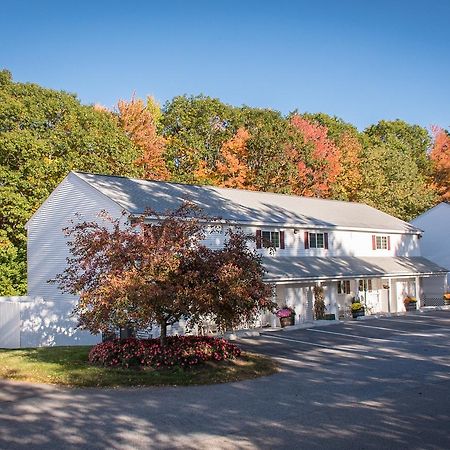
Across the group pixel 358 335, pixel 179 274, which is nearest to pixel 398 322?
pixel 358 335

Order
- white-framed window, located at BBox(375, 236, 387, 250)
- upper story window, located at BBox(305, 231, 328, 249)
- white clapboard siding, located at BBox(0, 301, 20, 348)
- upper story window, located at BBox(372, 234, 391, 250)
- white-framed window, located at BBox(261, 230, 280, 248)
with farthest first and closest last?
white-framed window, located at BBox(375, 236, 387, 250), upper story window, located at BBox(372, 234, 391, 250), upper story window, located at BBox(305, 231, 328, 249), white-framed window, located at BBox(261, 230, 280, 248), white clapboard siding, located at BBox(0, 301, 20, 348)

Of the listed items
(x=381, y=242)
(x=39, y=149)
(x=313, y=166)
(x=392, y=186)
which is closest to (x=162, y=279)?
(x=39, y=149)

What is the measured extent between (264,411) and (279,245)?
22750 millimetres

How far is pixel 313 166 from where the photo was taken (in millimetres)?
57812

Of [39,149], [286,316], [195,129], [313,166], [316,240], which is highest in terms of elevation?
[195,129]

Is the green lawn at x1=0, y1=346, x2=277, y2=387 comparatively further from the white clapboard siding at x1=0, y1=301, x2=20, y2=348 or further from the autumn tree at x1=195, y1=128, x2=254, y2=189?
the autumn tree at x1=195, y1=128, x2=254, y2=189

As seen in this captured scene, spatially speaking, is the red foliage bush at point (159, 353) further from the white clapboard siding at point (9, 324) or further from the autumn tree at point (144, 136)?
the autumn tree at point (144, 136)

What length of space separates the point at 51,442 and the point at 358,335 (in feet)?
64.4

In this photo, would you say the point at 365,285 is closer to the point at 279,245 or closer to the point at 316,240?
the point at 316,240

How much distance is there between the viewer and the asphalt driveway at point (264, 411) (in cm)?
1084

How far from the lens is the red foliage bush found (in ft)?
59.5

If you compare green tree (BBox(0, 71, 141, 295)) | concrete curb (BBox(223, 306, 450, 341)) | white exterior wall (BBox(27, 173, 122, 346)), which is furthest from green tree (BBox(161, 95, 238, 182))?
concrete curb (BBox(223, 306, 450, 341))

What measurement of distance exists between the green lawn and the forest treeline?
20052 mm

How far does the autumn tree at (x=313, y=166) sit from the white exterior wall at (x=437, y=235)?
11274mm
